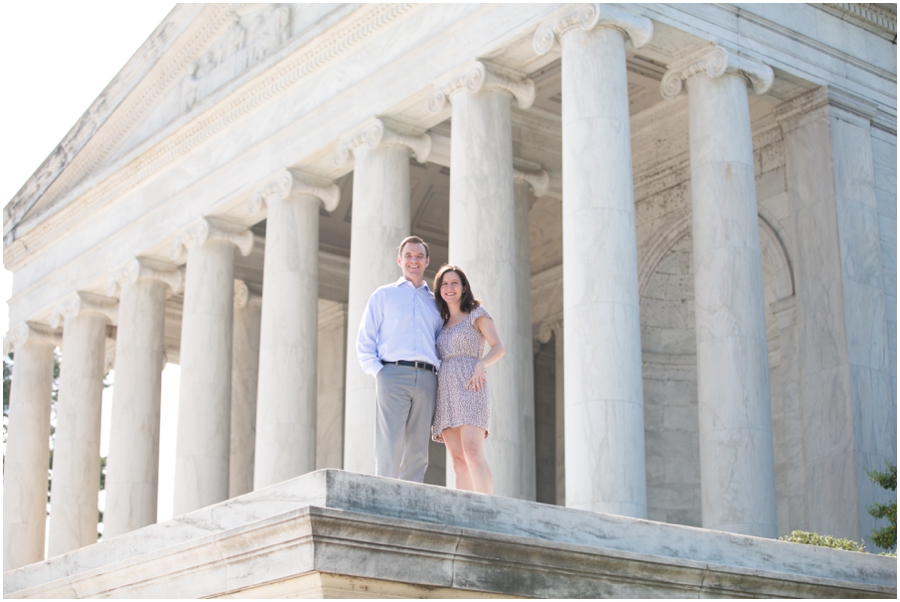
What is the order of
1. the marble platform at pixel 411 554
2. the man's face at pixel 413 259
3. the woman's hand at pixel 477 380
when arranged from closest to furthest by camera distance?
the marble platform at pixel 411 554 < the woman's hand at pixel 477 380 < the man's face at pixel 413 259

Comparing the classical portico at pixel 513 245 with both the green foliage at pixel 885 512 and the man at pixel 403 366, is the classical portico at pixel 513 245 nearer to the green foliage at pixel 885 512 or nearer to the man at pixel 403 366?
the green foliage at pixel 885 512

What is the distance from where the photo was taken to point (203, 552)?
64.2 feet

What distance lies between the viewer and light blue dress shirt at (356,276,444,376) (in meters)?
22.6

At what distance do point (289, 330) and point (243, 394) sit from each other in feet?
61.2

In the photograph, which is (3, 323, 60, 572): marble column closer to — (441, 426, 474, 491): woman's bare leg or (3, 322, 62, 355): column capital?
(3, 322, 62, 355): column capital

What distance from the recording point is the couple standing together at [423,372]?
887 inches

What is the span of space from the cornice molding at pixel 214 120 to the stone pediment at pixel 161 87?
0.45 meters

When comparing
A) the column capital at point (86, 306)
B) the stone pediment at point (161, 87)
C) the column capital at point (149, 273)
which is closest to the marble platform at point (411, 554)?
the stone pediment at point (161, 87)

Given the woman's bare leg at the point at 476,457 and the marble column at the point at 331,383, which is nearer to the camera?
the woman's bare leg at the point at 476,457

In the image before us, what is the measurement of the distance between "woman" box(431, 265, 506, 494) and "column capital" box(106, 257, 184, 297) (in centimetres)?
3626

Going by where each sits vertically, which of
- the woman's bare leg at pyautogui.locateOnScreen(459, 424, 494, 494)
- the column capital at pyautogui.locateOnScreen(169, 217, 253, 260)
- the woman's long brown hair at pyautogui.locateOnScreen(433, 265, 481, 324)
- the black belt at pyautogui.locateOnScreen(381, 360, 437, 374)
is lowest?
the woman's bare leg at pyautogui.locateOnScreen(459, 424, 494, 494)

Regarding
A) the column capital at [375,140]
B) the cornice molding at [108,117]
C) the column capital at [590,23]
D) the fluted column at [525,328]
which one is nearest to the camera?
the column capital at [590,23]

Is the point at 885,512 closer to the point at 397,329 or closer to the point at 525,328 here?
the point at 525,328

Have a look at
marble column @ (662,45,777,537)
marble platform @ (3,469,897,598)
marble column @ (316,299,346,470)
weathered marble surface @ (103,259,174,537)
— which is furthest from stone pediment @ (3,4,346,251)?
marble platform @ (3,469,897,598)
